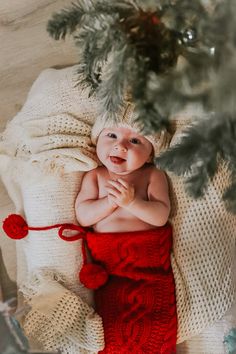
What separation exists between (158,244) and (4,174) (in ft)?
1.64

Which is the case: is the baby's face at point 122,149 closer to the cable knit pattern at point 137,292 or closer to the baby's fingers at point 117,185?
the baby's fingers at point 117,185

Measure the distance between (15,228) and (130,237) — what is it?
12.4 inches

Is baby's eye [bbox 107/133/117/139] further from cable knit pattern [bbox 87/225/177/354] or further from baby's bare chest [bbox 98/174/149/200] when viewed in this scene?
cable knit pattern [bbox 87/225/177/354]

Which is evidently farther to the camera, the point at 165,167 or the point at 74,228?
the point at 74,228

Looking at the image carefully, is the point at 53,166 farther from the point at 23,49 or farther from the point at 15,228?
the point at 23,49

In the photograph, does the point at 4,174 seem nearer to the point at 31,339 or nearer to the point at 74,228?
the point at 74,228

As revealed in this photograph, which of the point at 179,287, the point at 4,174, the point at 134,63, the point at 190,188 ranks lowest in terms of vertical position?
the point at 179,287

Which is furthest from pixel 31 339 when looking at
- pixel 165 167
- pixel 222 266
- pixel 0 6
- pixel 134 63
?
pixel 0 6

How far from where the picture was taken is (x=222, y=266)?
138 centimetres

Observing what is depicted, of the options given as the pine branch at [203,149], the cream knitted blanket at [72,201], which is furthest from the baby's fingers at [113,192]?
the pine branch at [203,149]

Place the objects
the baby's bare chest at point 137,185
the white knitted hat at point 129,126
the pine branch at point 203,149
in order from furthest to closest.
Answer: the baby's bare chest at point 137,185, the white knitted hat at point 129,126, the pine branch at point 203,149

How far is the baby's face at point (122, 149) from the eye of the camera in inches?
52.4

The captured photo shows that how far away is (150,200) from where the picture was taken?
139cm

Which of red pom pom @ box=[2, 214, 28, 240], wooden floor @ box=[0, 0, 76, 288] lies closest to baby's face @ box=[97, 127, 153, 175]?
red pom pom @ box=[2, 214, 28, 240]
